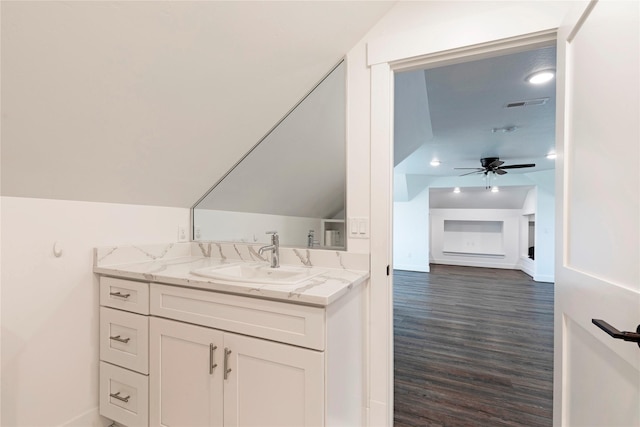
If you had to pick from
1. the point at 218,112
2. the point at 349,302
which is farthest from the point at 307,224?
the point at 218,112

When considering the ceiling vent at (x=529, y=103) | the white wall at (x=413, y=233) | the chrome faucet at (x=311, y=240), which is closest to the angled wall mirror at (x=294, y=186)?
the chrome faucet at (x=311, y=240)

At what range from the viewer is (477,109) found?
2834mm

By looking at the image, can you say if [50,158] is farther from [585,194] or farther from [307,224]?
[585,194]

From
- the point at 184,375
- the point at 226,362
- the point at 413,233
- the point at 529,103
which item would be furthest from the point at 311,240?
the point at 413,233

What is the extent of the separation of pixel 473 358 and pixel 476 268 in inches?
220

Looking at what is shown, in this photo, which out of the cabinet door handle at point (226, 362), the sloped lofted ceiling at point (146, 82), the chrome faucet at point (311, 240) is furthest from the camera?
the chrome faucet at point (311, 240)

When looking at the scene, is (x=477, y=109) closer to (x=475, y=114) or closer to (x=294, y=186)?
(x=475, y=114)

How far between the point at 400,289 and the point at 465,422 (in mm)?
3466

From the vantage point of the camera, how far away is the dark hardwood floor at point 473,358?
6.02ft

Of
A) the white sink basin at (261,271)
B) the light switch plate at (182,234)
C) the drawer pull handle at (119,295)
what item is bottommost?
the drawer pull handle at (119,295)

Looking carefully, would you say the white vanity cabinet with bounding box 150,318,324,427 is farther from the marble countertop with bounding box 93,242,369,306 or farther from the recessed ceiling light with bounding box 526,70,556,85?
the recessed ceiling light with bounding box 526,70,556,85

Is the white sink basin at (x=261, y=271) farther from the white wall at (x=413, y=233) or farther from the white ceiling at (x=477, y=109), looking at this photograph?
the white wall at (x=413, y=233)

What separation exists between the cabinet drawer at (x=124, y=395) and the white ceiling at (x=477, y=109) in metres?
2.36

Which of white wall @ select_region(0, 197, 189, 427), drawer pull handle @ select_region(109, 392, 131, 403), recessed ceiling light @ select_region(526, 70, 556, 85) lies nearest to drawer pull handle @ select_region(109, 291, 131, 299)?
white wall @ select_region(0, 197, 189, 427)
